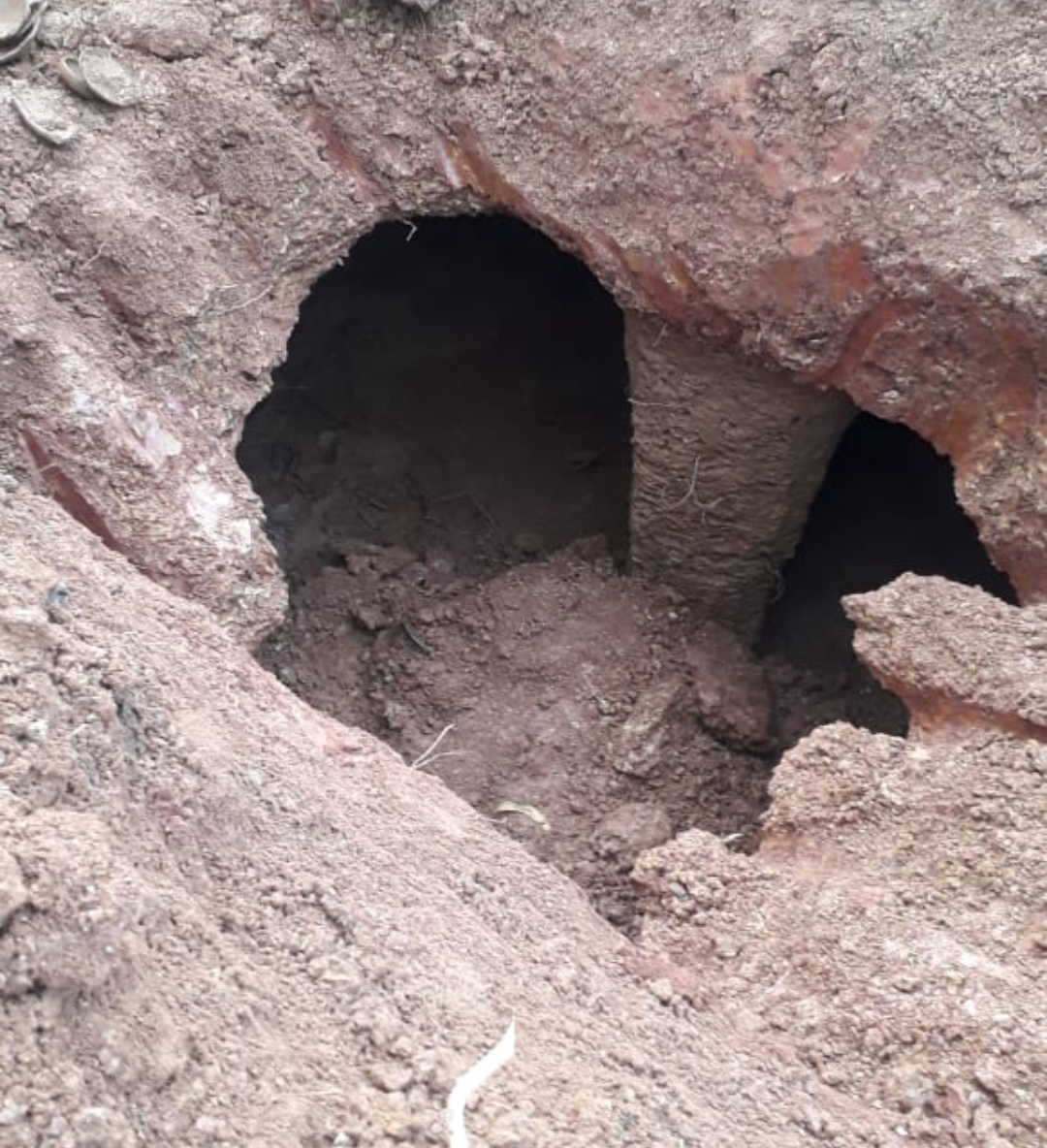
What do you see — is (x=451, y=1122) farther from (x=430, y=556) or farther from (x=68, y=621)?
(x=430, y=556)

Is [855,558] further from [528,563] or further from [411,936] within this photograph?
[411,936]

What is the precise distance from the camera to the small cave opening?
4.17m

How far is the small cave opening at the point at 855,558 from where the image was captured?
4.17 m

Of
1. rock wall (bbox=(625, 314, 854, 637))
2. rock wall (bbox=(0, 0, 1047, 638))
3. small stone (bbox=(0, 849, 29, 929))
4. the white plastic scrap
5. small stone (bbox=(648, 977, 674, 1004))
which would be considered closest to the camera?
small stone (bbox=(0, 849, 29, 929))

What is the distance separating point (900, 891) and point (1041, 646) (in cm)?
78

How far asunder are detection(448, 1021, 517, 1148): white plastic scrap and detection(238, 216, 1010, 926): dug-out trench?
148 cm

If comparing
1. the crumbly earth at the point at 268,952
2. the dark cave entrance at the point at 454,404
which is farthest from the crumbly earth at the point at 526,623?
the dark cave entrance at the point at 454,404

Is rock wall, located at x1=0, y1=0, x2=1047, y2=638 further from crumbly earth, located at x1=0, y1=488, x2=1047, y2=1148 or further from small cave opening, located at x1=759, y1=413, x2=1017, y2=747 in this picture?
small cave opening, located at x1=759, y1=413, x2=1017, y2=747

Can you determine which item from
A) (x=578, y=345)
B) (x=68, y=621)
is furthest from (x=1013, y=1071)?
(x=578, y=345)

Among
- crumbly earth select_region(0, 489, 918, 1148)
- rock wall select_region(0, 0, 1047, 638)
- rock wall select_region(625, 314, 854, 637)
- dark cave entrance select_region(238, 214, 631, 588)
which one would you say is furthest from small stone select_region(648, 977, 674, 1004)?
dark cave entrance select_region(238, 214, 631, 588)

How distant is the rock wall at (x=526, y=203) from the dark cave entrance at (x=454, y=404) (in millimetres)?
1306

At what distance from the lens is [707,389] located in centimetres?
366

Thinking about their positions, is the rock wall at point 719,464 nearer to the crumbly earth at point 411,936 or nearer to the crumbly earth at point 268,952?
the crumbly earth at point 411,936

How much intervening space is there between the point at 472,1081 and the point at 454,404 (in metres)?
3.59
